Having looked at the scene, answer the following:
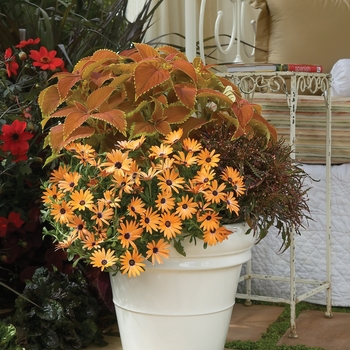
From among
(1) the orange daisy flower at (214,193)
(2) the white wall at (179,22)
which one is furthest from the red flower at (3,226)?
(2) the white wall at (179,22)

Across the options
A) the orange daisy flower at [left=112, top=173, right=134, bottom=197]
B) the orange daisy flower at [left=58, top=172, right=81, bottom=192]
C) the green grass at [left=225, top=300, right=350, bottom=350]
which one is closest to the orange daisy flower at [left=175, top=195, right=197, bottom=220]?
the orange daisy flower at [left=112, top=173, right=134, bottom=197]

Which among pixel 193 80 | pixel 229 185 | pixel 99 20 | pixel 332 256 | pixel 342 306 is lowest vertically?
pixel 342 306

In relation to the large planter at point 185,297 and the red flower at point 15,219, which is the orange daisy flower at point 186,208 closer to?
the large planter at point 185,297

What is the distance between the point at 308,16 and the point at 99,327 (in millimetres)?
1691

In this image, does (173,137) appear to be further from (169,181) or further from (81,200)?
(81,200)

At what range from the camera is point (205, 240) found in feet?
4.35

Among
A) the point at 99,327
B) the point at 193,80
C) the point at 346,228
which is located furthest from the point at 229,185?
the point at 346,228

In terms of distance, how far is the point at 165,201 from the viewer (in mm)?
1308

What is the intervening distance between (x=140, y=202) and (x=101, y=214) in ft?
0.28

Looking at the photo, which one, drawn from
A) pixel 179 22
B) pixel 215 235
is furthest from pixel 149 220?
pixel 179 22

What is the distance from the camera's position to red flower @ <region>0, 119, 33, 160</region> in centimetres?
162

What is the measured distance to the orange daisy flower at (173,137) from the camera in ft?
4.45

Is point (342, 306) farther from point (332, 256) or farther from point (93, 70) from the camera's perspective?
point (93, 70)

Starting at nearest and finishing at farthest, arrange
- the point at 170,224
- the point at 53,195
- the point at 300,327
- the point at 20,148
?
the point at 170,224 → the point at 53,195 → the point at 20,148 → the point at 300,327
